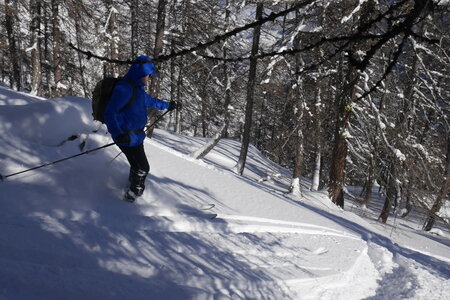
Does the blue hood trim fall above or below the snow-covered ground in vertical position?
above

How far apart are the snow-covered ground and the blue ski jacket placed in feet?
3.22

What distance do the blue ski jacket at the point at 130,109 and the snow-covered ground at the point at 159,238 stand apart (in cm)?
98

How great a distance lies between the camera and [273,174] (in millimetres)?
15758

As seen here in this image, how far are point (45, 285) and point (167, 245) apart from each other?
1408 millimetres

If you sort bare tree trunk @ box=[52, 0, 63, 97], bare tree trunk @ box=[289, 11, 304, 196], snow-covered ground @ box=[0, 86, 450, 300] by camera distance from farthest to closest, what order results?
bare tree trunk @ box=[52, 0, 63, 97]
bare tree trunk @ box=[289, 11, 304, 196]
snow-covered ground @ box=[0, 86, 450, 300]

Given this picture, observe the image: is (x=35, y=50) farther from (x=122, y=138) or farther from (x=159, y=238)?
(x=159, y=238)

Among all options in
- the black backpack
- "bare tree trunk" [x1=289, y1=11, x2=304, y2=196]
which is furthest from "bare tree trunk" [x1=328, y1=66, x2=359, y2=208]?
the black backpack

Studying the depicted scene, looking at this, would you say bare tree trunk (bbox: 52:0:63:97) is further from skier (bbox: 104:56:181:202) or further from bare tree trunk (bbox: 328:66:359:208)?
bare tree trunk (bbox: 328:66:359:208)

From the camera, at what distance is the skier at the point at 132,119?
4.13 metres

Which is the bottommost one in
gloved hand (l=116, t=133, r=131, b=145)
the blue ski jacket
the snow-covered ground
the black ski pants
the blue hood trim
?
the snow-covered ground

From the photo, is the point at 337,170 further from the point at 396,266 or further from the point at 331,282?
the point at 331,282

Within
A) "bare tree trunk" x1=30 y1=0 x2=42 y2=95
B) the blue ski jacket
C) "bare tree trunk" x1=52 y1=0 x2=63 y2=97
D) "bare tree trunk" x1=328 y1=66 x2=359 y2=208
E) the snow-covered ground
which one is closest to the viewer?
the snow-covered ground

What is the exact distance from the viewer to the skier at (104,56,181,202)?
4.13m

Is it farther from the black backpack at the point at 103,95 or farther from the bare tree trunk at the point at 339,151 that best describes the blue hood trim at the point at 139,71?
the bare tree trunk at the point at 339,151
